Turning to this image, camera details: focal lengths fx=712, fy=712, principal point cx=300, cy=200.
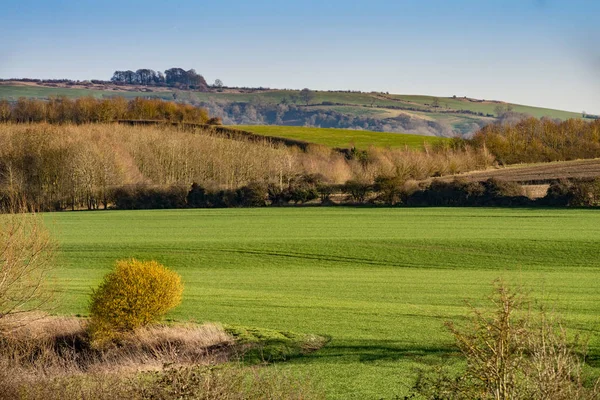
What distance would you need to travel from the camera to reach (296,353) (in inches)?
790

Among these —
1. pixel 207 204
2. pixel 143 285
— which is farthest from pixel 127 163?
pixel 143 285

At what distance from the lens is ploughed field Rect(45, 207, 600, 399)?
20.1 meters

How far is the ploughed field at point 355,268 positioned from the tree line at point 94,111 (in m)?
57.5

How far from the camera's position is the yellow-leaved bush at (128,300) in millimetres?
22172

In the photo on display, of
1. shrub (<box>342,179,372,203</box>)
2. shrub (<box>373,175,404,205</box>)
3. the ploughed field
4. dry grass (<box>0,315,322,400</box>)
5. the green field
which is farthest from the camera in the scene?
the green field

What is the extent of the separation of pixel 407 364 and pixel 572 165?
71.6 metres

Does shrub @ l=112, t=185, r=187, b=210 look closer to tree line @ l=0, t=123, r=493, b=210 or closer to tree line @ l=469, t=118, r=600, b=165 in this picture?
tree line @ l=0, t=123, r=493, b=210

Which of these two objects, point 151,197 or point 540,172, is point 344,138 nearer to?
point 540,172

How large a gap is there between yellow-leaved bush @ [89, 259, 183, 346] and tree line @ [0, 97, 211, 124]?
95595mm

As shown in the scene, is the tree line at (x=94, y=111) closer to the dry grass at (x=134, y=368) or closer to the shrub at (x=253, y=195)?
the shrub at (x=253, y=195)

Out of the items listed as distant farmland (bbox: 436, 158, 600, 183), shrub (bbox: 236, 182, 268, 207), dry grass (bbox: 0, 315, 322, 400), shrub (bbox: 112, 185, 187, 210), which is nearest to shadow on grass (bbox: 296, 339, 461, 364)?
dry grass (bbox: 0, 315, 322, 400)

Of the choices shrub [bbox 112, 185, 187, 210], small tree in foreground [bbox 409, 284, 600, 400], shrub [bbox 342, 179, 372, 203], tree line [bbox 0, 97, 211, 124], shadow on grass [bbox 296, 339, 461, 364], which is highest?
tree line [bbox 0, 97, 211, 124]

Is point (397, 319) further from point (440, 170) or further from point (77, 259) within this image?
point (440, 170)

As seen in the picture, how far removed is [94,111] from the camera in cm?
11769
